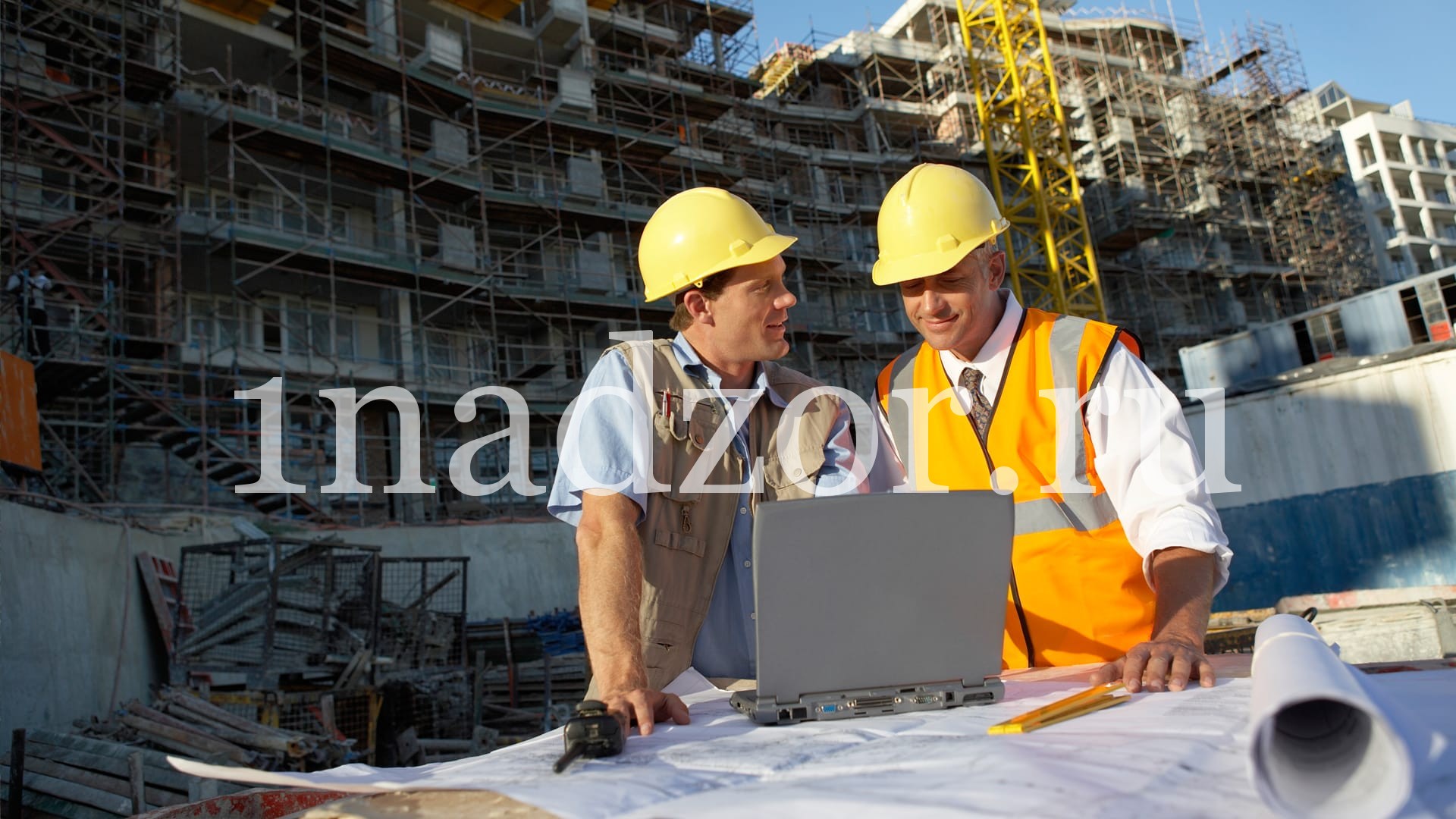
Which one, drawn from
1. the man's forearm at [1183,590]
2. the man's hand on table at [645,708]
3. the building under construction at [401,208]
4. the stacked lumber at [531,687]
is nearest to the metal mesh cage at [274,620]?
the stacked lumber at [531,687]

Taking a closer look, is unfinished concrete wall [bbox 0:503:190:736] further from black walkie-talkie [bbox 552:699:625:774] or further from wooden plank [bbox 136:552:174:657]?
black walkie-talkie [bbox 552:699:625:774]

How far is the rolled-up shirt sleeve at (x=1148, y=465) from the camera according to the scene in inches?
85.9

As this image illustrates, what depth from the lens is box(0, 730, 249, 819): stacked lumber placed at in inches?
237

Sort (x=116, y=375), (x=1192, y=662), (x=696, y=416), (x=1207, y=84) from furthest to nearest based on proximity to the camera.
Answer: (x=1207, y=84) → (x=116, y=375) → (x=696, y=416) → (x=1192, y=662)

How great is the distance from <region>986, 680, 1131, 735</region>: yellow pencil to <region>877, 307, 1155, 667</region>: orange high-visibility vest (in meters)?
0.65

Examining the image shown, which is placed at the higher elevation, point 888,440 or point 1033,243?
point 1033,243

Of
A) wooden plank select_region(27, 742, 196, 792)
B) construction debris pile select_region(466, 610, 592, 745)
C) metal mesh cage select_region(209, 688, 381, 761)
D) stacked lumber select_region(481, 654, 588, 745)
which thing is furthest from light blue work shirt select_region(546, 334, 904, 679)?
stacked lumber select_region(481, 654, 588, 745)

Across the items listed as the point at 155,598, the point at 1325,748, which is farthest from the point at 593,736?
the point at 155,598

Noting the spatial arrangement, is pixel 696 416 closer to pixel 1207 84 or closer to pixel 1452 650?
pixel 1452 650

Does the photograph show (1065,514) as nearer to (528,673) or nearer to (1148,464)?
(1148,464)

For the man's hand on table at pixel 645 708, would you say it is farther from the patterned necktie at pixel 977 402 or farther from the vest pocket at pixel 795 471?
the patterned necktie at pixel 977 402

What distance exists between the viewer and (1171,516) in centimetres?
221

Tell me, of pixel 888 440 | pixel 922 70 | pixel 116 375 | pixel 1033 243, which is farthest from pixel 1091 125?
pixel 888 440

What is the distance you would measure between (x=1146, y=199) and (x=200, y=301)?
30052 mm
